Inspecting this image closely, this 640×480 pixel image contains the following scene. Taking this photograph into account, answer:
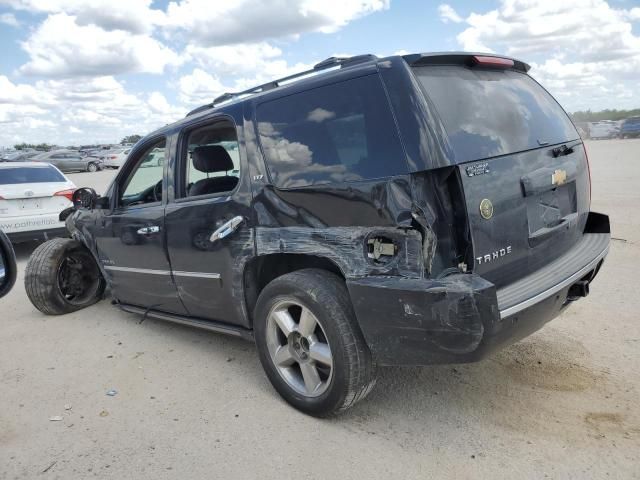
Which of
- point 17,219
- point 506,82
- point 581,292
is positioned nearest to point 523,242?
point 581,292

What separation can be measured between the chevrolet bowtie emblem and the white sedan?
25.0ft

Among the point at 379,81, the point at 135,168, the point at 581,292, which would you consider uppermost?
the point at 379,81

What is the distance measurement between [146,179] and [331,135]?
2.23m

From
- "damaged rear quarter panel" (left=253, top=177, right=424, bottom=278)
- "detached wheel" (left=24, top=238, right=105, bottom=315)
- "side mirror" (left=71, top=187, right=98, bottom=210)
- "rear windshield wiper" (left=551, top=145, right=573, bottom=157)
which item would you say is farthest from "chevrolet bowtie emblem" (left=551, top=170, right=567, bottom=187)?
"detached wheel" (left=24, top=238, right=105, bottom=315)

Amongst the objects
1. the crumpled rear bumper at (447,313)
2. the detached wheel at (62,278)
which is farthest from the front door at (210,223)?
the detached wheel at (62,278)

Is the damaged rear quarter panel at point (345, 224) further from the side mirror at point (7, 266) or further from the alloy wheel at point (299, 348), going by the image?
the side mirror at point (7, 266)

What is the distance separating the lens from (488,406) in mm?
3158

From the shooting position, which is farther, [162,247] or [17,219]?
[17,219]

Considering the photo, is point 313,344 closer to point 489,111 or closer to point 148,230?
point 489,111

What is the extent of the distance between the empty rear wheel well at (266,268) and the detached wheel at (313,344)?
17 centimetres

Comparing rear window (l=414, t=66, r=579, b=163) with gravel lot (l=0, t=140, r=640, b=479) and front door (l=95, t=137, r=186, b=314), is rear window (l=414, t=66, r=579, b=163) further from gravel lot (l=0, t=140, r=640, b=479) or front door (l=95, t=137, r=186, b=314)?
front door (l=95, t=137, r=186, b=314)

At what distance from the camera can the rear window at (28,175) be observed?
A: 27.8ft

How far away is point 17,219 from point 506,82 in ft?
24.7

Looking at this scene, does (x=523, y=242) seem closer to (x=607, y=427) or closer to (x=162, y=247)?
(x=607, y=427)
